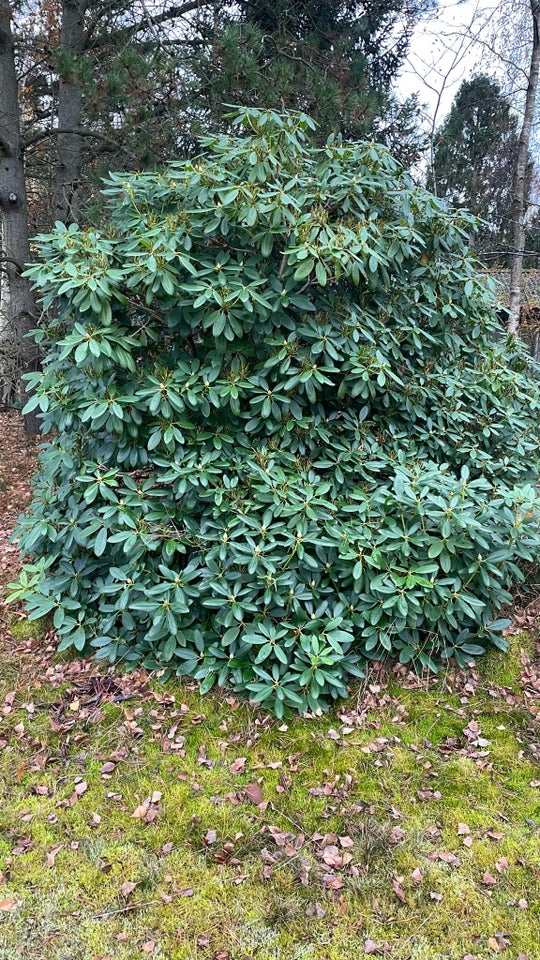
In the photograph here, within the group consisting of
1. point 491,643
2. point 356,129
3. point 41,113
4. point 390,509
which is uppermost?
point 41,113

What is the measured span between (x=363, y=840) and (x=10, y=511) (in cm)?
369

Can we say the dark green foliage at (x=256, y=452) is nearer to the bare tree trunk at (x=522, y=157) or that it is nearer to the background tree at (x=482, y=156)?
the bare tree trunk at (x=522, y=157)

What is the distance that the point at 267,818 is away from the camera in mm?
2070

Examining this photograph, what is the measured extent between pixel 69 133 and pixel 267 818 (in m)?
5.99

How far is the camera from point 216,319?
2.60m

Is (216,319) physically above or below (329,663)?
above

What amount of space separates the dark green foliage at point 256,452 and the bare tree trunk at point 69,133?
2874mm

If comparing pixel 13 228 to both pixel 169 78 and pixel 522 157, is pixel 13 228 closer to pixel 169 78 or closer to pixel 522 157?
pixel 169 78

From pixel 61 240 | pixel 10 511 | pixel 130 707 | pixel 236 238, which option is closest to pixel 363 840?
pixel 130 707

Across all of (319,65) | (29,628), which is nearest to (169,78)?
(319,65)

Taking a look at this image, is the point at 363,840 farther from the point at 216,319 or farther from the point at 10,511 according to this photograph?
the point at 10,511

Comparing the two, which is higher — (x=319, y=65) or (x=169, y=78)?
(x=319, y=65)

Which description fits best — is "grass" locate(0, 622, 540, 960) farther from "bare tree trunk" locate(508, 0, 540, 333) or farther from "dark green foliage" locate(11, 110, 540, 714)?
"bare tree trunk" locate(508, 0, 540, 333)

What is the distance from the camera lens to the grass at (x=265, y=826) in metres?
1.69
